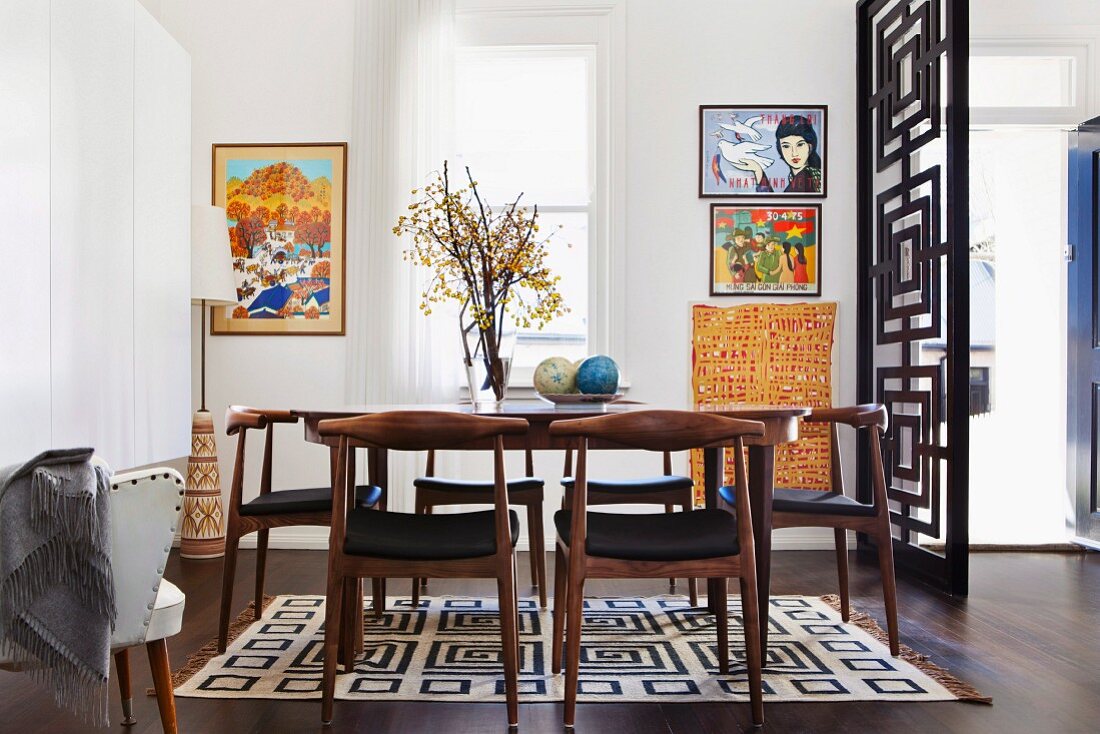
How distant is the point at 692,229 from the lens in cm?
432

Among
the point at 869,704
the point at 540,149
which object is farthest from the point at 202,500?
the point at 869,704

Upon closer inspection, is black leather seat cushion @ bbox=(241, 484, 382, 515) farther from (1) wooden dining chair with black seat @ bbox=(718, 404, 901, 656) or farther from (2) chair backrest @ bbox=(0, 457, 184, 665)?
(1) wooden dining chair with black seat @ bbox=(718, 404, 901, 656)

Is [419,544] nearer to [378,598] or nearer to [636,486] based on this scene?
[378,598]

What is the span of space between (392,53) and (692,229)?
1769 mm

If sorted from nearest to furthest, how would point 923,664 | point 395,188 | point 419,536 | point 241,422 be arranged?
point 419,536, point 923,664, point 241,422, point 395,188

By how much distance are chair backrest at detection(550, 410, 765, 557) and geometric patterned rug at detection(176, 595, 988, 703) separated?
0.54 m

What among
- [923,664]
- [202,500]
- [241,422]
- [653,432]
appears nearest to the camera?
[653,432]

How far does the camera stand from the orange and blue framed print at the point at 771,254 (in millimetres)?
4289

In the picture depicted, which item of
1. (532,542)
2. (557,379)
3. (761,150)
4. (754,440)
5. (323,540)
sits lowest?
(323,540)

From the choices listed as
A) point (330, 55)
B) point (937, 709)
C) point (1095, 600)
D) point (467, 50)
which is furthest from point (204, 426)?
point (1095, 600)

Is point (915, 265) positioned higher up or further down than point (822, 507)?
higher up

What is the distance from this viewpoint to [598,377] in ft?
9.45

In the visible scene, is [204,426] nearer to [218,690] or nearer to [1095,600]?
[218,690]

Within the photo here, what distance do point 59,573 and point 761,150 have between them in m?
3.70
